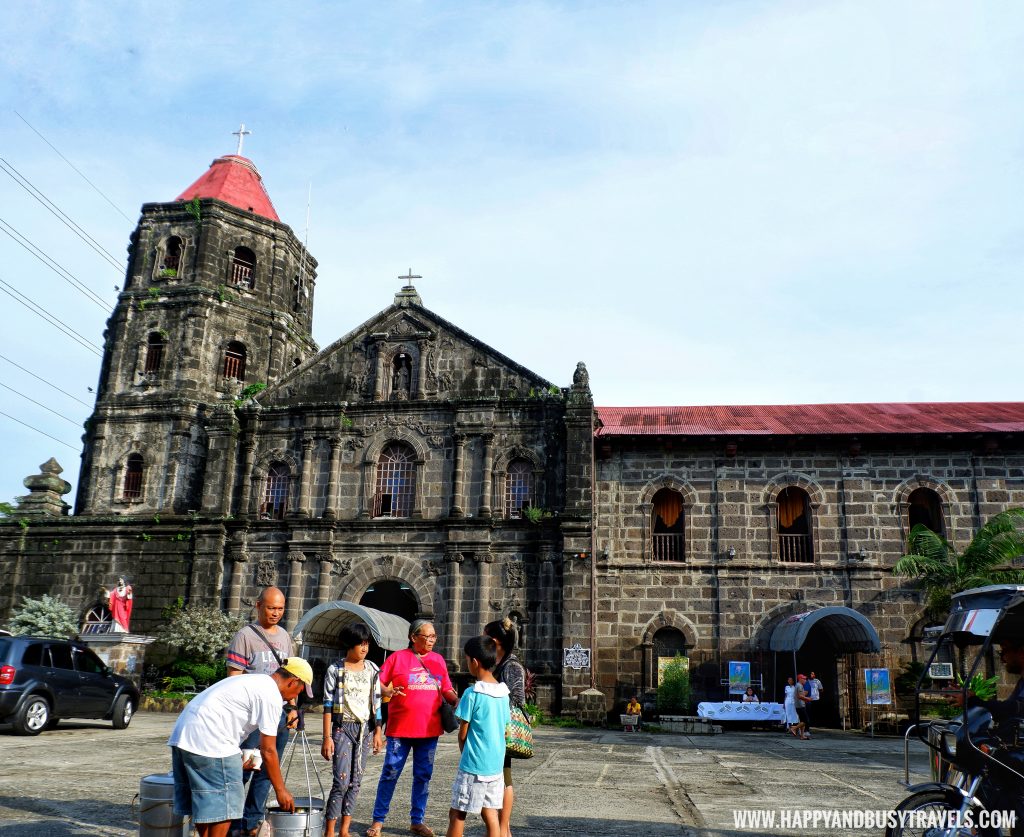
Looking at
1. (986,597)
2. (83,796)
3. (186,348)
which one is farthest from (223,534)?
(986,597)

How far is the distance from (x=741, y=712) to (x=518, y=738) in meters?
15.3

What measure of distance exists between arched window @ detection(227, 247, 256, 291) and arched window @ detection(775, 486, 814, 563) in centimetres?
1646

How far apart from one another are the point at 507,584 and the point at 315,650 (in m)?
5.16

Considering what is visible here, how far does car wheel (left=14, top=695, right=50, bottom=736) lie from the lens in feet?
45.0

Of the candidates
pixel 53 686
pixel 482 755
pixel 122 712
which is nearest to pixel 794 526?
pixel 122 712

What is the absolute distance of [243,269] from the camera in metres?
27.2

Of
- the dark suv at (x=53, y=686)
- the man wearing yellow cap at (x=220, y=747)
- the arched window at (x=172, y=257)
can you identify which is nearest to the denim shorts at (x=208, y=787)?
the man wearing yellow cap at (x=220, y=747)

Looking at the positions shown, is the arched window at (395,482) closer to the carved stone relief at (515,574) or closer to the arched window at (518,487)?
the arched window at (518,487)

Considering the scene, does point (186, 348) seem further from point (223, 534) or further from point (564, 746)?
point (564, 746)

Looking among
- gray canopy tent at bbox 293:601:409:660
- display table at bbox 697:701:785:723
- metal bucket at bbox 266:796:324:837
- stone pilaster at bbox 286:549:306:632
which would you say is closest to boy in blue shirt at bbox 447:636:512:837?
metal bucket at bbox 266:796:324:837

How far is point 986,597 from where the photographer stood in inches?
273

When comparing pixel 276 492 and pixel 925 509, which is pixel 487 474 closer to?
pixel 276 492

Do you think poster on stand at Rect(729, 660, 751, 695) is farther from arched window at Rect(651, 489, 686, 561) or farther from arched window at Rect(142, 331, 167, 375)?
arched window at Rect(142, 331, 167, 375)

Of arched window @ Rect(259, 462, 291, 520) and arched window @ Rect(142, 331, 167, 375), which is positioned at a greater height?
arched window @ Rect(142, 331, 167, 375)
